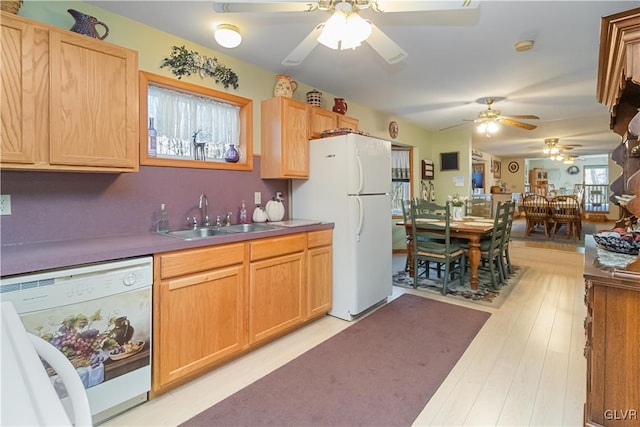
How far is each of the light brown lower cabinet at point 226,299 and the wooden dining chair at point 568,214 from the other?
254 inches

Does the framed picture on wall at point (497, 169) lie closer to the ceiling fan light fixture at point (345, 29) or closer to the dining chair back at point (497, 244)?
the dining chair back at point (497, 244)

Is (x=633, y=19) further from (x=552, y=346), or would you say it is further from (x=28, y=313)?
(x=28, y=313)

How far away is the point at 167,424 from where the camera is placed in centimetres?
167

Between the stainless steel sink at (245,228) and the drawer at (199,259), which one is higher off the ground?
the stainless steel sink at (245,228)

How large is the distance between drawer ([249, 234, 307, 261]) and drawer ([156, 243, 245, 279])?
A: 0.38 ft

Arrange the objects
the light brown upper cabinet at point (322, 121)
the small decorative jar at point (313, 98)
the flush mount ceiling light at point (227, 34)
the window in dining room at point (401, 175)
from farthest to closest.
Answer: the window in dining room at point (401, 175)
the small decorative jar at point (313, 98)
the light brown upper cabinet at point (322, 121)
the flush mount ceiling light at point (227, 34)

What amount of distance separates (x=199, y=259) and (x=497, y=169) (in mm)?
12747

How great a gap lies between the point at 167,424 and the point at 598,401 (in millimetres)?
2024

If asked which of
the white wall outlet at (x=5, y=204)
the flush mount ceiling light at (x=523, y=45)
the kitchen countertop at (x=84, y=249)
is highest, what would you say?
the flush mount ceiling light at (x=523, y=45)

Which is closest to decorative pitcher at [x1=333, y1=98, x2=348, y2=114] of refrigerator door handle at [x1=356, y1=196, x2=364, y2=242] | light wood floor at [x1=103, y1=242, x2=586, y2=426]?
refrigerator door handle at [x1=356, y1=196, x2=364, y2=242]

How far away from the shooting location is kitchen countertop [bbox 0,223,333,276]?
1.40m

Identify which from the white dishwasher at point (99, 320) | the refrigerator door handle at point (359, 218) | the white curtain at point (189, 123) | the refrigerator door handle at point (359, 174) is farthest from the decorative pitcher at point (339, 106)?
the white dishwasher at point (99, 320)

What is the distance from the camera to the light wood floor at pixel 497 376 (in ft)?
5.64

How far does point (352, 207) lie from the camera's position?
2.90m
